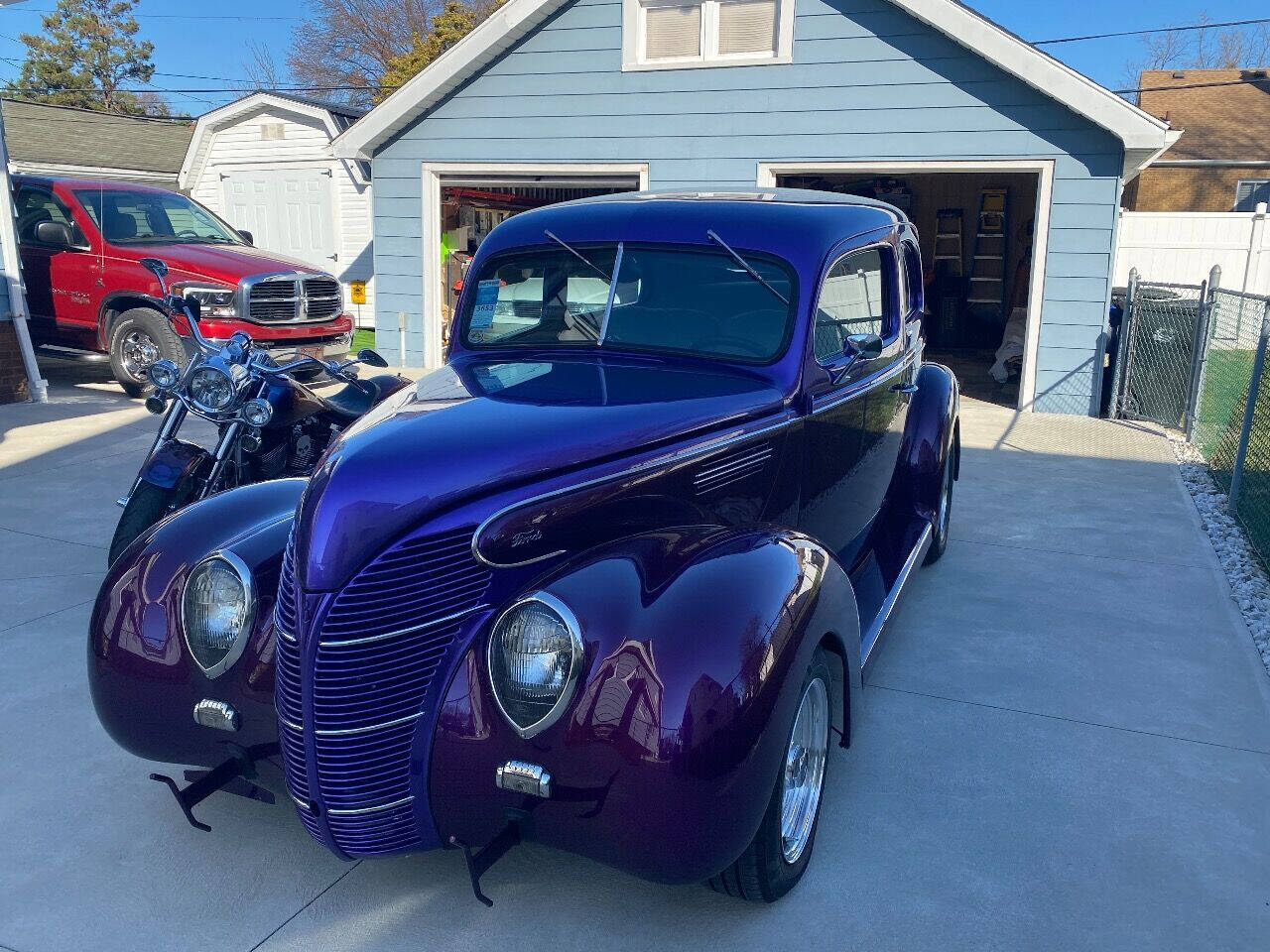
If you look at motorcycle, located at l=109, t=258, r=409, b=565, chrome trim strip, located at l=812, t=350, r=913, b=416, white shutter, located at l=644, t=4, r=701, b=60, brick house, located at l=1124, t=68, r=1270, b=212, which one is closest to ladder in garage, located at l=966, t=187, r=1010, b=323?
white shutter, located at l=644, t=4, r=701, b=60

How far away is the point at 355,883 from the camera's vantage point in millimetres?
2914

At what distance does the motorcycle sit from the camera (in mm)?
4656

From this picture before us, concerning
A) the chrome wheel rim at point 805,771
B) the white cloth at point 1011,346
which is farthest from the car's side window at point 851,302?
the white cloth at point 1011,346

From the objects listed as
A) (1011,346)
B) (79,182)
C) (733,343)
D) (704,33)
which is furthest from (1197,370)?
(79,182)

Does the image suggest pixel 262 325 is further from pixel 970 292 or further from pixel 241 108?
pixel 970 292

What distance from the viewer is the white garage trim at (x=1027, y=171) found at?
9.96 m

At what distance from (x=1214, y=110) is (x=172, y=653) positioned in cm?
3256

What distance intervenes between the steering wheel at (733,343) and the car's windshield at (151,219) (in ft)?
28.7

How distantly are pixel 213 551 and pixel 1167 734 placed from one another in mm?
3428

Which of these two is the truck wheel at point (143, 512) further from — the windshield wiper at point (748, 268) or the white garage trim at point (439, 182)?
the white garage trim at point (439, 182)

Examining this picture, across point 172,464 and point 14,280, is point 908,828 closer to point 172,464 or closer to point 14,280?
point 172,464

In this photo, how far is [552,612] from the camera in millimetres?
2371

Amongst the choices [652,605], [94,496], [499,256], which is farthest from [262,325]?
→ [652,605]

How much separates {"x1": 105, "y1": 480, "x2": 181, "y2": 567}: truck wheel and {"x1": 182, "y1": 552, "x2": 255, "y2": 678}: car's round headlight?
2050 mm
